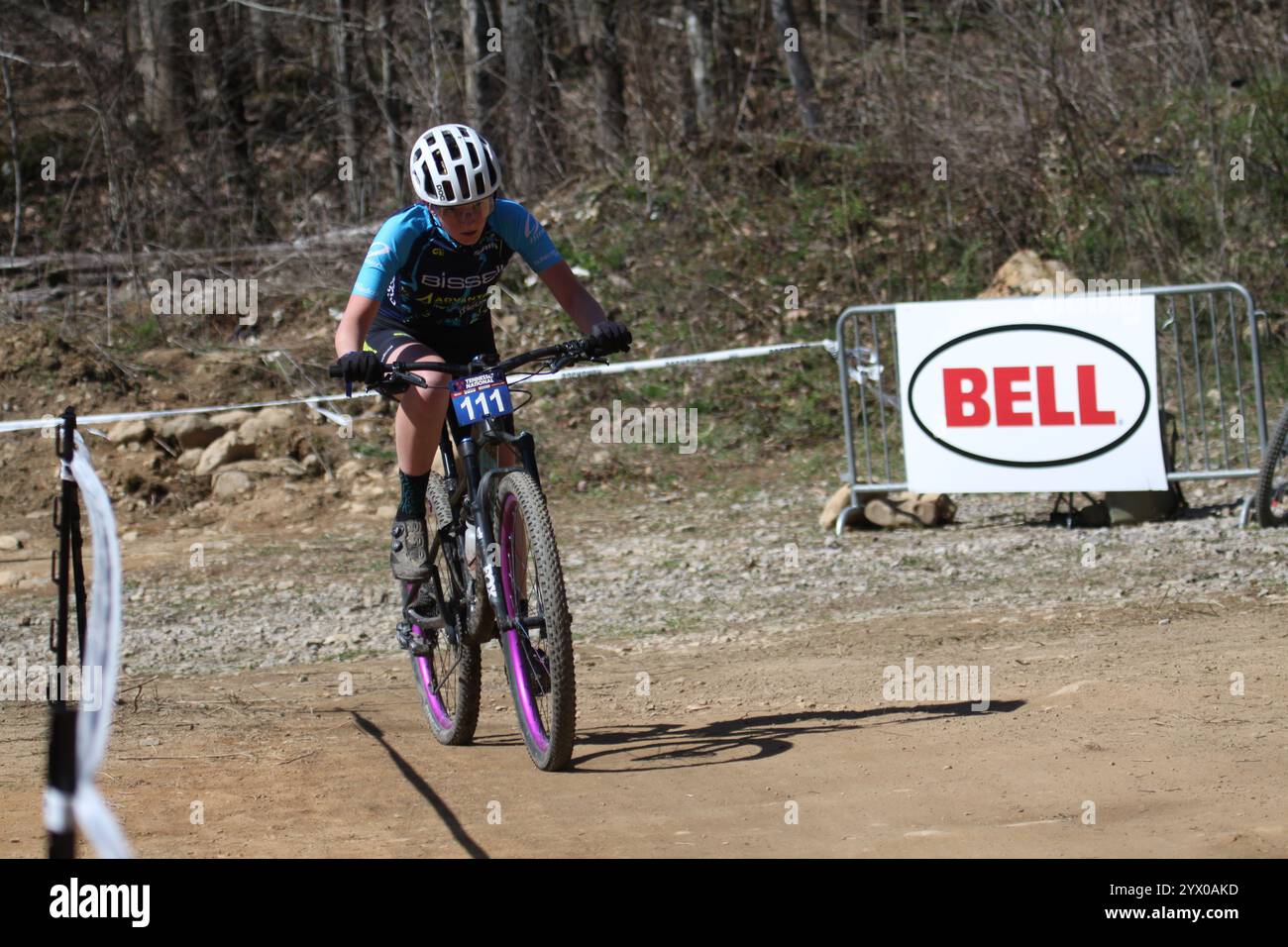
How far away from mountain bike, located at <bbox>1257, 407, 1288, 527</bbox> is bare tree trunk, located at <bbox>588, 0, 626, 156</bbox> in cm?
1041

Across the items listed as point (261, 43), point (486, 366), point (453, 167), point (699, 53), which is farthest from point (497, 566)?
point (261, 43)

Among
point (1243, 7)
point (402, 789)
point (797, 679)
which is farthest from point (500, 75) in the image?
point (402, 789)

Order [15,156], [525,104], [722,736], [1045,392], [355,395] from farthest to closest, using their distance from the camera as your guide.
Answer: [525,104] → [15,156] → [355,395] → [1045,392] → [722,736]

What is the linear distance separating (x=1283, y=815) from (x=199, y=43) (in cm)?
1807

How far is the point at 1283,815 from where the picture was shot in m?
4.24

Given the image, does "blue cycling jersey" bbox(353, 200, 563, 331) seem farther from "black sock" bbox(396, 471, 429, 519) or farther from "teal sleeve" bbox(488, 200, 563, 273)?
"black sock" bbox(396, 471, 429, 519)

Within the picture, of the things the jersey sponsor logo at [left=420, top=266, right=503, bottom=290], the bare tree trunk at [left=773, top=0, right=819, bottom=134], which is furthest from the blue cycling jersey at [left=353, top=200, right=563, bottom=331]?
the bare tree trunk at [left=773, top=0, right=819, bottom=134]

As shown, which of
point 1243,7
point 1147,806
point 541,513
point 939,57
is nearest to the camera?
point 1147,806

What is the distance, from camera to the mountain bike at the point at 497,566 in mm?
4871

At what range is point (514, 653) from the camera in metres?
5.14

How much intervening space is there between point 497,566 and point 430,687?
108 cm

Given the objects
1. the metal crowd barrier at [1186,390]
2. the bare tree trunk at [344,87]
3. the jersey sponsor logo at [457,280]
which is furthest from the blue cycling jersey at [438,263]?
the bare tree trunk at [344,87]

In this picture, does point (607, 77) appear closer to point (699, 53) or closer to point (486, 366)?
point (699, 53)
